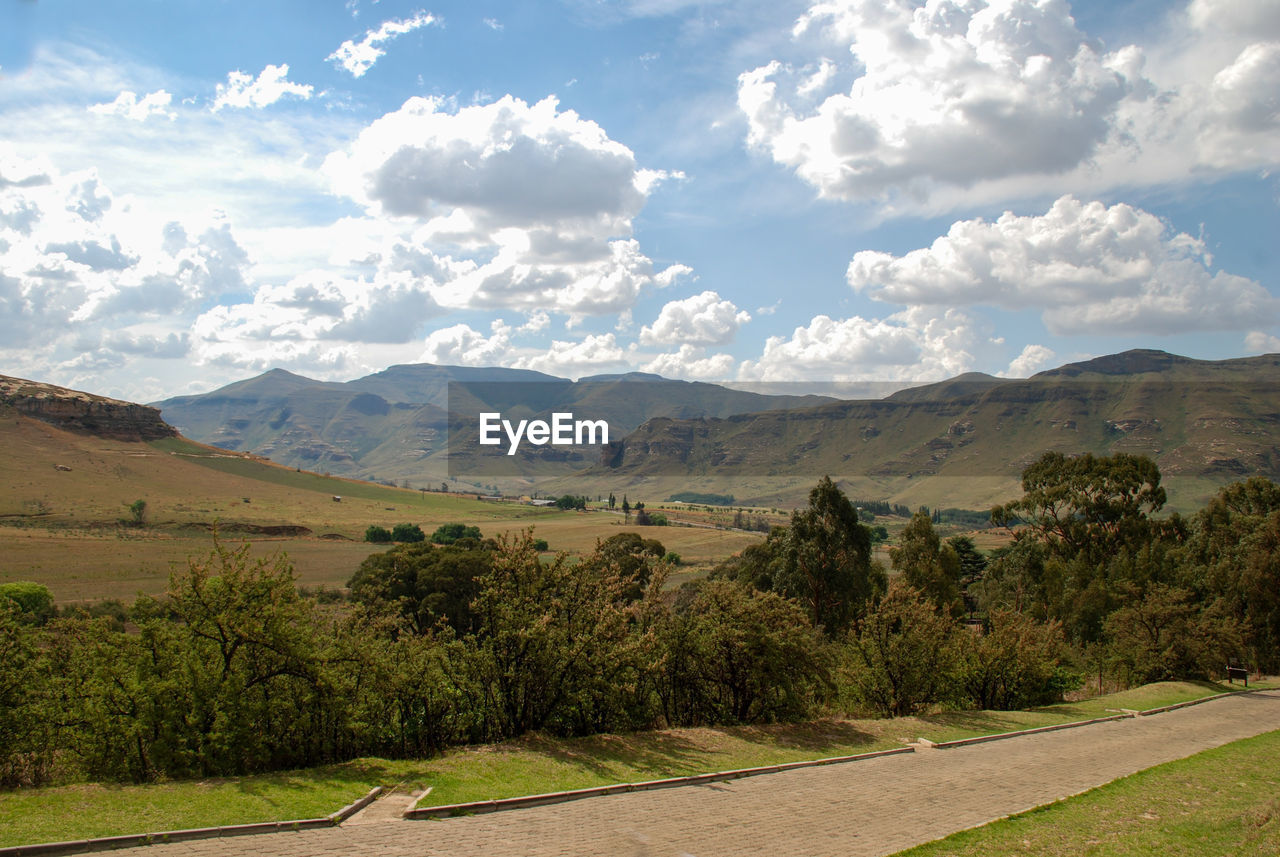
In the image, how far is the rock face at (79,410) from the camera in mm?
169875

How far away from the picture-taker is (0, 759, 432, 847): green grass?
1142cm

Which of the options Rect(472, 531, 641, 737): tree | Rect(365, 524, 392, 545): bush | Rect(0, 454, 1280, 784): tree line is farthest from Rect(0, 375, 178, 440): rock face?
Rect(472, 531, 641, 737): tree

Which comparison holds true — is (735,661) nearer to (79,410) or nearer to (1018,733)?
(1018,733)

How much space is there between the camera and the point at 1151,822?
1451 centimetres

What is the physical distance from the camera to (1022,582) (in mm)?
56594

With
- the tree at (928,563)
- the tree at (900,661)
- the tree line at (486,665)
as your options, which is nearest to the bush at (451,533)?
the tree at (928,563)

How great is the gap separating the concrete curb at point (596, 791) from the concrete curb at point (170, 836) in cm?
128

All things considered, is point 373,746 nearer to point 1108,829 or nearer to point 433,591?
point 1108,829

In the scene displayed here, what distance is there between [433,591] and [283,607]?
121 feet

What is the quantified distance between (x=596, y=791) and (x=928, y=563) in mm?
39619

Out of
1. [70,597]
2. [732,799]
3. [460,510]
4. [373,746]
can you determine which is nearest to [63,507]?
[70,597]

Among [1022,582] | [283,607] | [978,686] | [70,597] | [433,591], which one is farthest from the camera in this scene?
[70,597]

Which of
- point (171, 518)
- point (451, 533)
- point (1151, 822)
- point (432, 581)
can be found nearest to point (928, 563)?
point (432, 581)

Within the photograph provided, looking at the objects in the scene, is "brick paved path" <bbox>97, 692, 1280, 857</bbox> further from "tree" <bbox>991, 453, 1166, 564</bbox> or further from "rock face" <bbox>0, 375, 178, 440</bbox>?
"rock face" <bbox>0, 375, 178, 440</bbox>
